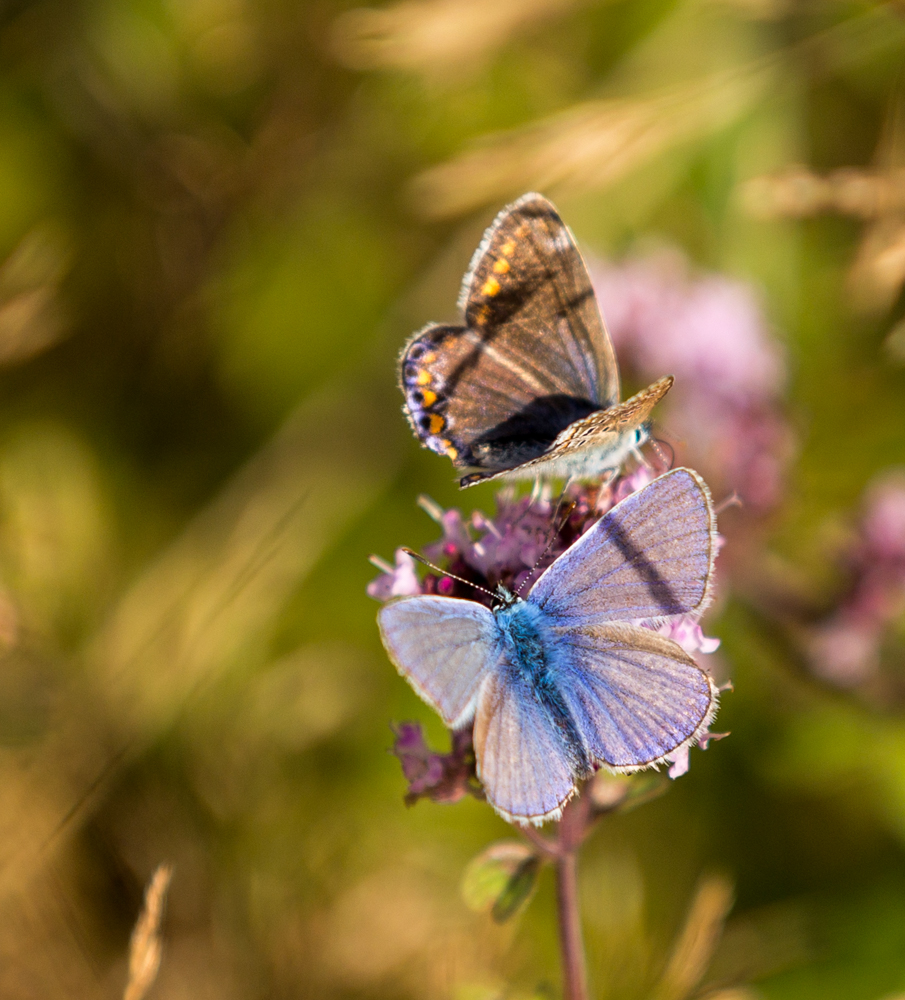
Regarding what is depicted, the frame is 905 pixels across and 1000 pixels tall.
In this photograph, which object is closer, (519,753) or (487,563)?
(519,753)

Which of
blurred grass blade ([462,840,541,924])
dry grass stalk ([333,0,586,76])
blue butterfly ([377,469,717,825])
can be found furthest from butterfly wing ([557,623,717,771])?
dry grass stalk ([333,0,586,76])

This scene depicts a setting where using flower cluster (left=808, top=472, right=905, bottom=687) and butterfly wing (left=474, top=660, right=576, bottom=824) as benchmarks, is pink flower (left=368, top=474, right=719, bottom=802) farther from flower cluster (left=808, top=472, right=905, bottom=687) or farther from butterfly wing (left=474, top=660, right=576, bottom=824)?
flower cluster (left=808, top=472, right=905, bottom=687)

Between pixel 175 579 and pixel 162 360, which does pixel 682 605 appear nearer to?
pixel 175 579

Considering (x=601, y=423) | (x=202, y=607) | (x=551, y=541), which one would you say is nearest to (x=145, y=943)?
(x=551, y=541)

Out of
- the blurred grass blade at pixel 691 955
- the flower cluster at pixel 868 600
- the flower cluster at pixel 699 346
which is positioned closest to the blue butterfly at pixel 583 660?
the blurred grass blade at pixel 691 955

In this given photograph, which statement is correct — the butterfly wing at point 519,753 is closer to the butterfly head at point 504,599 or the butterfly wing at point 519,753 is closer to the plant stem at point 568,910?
the butterfly head at point 504,599

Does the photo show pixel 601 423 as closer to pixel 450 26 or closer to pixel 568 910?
pixel 568 910

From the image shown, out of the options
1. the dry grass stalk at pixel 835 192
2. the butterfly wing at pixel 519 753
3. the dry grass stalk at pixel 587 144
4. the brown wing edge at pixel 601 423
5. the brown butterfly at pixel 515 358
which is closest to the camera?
the butterfly wing at pixel 519 753
